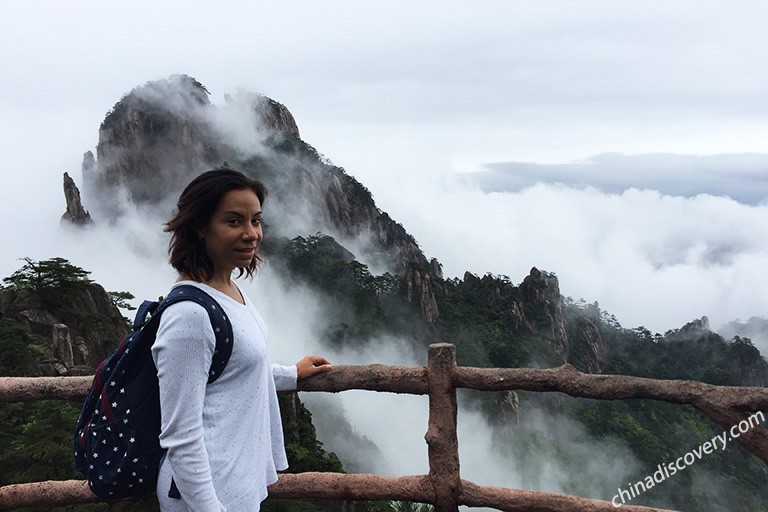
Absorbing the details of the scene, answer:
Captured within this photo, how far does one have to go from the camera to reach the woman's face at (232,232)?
1.75 m

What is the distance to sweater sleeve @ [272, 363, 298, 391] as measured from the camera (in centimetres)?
239

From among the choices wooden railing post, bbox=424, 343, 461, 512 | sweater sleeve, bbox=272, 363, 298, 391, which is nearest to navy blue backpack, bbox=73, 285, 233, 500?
sweater sleeve, bbox=272, 363, 298, 391

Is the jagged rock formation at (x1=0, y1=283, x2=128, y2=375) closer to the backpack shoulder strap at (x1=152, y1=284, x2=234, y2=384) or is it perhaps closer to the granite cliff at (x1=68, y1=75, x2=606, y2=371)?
the backpack shoulder strap at (x1=152, y1=284, x2=234, y2=384)

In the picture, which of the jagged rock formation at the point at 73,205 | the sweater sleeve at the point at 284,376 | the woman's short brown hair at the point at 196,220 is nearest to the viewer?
the woman's short brown hair at the point at 196,220

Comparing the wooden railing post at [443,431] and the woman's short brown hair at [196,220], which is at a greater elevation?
the woman's short brown hair at [196,220]

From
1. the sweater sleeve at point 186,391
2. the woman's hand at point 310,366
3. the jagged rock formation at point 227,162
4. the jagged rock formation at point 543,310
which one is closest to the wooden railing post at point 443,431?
the woman's hand at point 310,366

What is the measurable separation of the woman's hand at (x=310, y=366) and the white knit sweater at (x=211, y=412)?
1.90ft

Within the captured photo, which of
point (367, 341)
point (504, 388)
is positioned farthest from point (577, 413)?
point (504, 388)

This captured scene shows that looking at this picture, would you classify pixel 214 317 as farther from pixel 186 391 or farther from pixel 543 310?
pixel 543 310

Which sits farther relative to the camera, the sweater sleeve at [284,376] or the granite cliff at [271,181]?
the granite cliff at [271,181]

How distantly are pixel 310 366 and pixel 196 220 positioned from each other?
103cm

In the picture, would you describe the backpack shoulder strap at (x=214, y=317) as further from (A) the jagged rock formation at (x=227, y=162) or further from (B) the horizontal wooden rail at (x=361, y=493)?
(A) the jagged rock formation at (x=227, y=162)

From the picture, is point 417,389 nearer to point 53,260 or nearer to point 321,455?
point 321,455

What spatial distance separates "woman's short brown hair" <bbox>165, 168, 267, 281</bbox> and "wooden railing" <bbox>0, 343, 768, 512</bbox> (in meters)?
1.07
